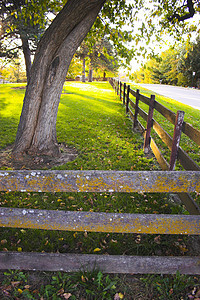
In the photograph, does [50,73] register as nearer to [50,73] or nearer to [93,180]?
[50,73]

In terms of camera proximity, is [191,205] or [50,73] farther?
Result: [50,73]

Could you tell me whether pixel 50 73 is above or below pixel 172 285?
above

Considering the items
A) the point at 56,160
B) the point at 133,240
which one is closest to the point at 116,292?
the point at 133,240

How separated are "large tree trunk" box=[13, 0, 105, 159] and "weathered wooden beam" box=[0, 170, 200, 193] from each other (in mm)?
3924

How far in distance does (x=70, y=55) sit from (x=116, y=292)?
5.30 m

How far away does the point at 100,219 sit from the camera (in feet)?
7.38

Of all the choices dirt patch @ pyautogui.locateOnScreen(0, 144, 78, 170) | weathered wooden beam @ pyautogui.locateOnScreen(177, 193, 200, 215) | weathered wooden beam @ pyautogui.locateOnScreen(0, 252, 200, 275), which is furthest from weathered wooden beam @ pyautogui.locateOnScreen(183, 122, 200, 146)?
dirt patch @ pyautogui.locateOnScreen(0, 144, 78, 170)

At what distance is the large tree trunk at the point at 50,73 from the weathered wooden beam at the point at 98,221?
3.80 meters

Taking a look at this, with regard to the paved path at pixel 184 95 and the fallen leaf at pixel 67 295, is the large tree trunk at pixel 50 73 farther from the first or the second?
the paved path at pixel 184 95

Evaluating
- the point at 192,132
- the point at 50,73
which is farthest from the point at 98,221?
the point at 50,73

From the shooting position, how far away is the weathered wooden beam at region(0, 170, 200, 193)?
2.09 metres

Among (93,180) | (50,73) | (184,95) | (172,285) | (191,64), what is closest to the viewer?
(93,180)

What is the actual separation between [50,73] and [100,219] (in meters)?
4.46

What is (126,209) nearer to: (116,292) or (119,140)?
(116,292)
